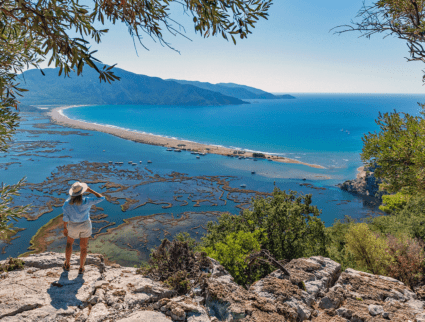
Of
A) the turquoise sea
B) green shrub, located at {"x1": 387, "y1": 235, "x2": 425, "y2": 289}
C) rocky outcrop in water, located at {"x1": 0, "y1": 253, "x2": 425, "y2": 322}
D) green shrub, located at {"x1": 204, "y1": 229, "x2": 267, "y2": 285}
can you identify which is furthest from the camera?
the turquoise sea

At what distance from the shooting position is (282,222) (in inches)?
655

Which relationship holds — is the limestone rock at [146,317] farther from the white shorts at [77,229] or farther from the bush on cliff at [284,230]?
the bush on cliff at [284,230]

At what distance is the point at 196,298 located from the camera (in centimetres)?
574

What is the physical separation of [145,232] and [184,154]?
55043 mm

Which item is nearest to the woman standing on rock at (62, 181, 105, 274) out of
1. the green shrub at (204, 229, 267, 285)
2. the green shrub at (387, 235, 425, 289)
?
the green shrub at (204, 229, 267, 285)

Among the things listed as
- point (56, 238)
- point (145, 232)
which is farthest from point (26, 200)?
point (145, 232)

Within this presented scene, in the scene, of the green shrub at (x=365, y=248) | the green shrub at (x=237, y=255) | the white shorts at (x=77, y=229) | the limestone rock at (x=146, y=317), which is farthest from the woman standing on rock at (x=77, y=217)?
the green shrub at (x=365, y=248)

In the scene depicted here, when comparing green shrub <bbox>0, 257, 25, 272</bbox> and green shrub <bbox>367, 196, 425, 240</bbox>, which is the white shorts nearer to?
green shrub <bbox>0, 257, 25, 272</bbox>

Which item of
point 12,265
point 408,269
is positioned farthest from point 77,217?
point 408,269

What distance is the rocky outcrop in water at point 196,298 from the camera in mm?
5066

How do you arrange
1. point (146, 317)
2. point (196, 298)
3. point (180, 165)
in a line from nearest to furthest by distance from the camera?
point (146, 317) → point (196, 298) → point (180, 165)

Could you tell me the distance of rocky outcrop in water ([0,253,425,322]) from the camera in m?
5.07

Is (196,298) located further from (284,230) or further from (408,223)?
(408,223)

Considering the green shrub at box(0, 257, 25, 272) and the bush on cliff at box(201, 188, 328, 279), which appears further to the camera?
the bush on cliff at box(201, 188, 328, 279)
